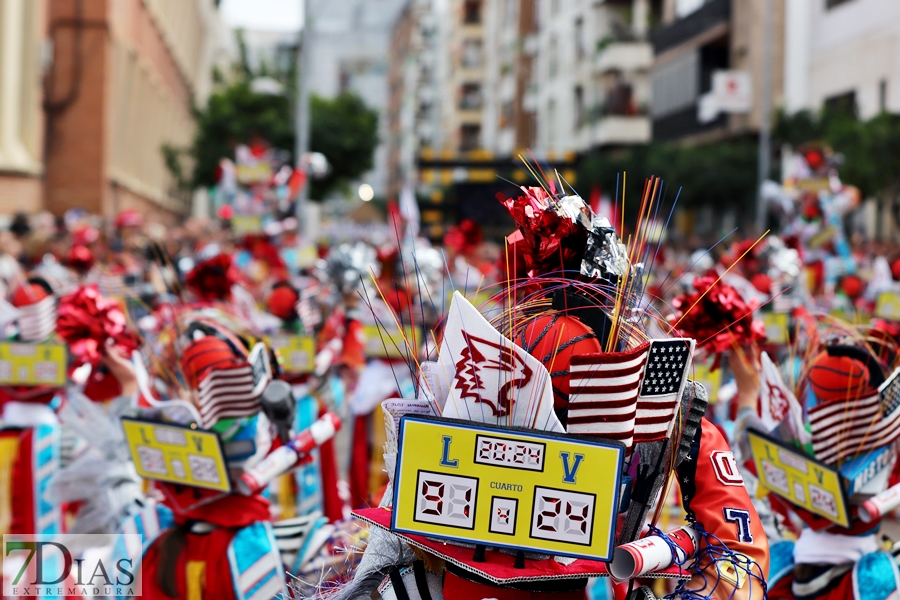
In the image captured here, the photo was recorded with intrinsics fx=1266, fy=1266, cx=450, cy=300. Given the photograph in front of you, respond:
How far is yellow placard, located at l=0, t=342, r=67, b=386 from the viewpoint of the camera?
6812mm

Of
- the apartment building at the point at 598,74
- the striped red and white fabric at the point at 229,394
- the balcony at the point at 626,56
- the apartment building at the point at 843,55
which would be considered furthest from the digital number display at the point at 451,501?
the balcony at the point at 626,56

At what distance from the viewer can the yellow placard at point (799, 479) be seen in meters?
4.09

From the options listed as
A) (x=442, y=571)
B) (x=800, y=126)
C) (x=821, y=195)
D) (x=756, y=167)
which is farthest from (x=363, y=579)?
(x=756, y=167)

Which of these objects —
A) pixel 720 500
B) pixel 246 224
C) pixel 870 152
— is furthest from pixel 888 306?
pixel 246 224

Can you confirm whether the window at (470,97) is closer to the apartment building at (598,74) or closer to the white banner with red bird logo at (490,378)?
the apartment building at (598,74)

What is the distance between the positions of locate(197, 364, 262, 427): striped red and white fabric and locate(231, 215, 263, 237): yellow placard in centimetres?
1340

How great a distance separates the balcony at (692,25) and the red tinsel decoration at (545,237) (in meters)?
33.4

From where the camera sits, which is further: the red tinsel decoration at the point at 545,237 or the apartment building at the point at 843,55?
the apartment building at the point at 843,55

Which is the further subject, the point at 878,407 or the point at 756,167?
the point at 756,167

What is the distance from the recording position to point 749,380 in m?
4.79

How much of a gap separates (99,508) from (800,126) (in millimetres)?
22443

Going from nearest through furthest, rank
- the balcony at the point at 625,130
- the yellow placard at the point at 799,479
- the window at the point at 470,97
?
1. the yellow placard at the point at 799,479
2. the balcony at the point at 625,130
3. the window at the point at 470,97

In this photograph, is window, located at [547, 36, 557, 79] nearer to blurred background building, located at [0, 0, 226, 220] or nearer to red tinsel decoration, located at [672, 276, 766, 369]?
blurred background building, located at [0, 0, 226, 220]

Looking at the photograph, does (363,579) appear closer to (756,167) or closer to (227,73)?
(756,167)
